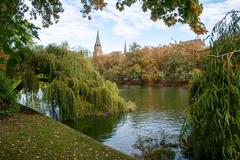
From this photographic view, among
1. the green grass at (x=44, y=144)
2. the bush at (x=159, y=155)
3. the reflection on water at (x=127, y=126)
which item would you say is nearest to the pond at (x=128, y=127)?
the reflection on water at (x=127, y=126)

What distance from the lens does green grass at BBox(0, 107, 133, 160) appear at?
7.57 m

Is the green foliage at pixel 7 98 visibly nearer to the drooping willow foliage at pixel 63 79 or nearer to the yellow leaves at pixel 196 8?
the drooping willow foliage at pixel 63 79

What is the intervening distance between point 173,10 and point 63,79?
1193cm

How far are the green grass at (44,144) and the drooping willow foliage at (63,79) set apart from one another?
5151mm

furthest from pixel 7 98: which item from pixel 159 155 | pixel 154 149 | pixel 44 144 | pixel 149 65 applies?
pixel 149 65

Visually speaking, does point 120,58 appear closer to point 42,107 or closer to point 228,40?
point 42,107

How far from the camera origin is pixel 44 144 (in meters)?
8.39

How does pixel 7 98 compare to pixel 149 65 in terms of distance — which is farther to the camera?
pixel 149 65

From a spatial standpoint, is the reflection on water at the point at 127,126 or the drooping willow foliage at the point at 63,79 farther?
the drooping willow foliage at the point at 63,79

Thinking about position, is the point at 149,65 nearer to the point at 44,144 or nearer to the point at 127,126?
the point at 127,126

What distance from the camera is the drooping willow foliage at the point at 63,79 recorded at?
15.9m

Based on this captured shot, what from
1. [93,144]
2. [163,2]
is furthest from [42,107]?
[163,2]

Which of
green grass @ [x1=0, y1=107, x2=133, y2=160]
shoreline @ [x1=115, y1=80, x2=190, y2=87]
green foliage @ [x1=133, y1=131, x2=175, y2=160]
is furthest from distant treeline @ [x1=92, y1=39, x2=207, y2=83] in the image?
green grass @ [x1=0, y1=107, x2=133, y2=160]

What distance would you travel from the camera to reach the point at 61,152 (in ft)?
25.8
